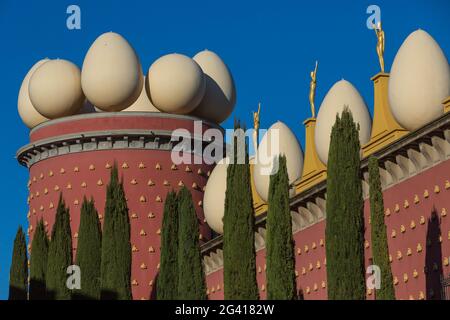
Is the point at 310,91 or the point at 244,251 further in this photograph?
the point at 310,91

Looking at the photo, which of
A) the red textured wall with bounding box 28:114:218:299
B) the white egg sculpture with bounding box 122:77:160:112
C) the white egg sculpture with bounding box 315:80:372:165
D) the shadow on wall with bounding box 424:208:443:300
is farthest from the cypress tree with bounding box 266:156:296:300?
the white egg sculpture with bounding box 122:77:160:112

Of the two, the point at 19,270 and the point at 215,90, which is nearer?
the point at 19,270

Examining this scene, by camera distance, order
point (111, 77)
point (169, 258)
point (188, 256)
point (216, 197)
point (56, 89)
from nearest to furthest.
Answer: point (188, 256), point (169, 258), point (216, 197), point (111, 77), point (56, 89)

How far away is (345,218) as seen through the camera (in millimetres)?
30188

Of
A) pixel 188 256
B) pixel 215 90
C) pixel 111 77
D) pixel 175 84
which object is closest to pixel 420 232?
pixel 188 256

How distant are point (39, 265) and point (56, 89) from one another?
34.7 feet

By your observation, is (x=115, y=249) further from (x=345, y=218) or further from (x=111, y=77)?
(x=111, y=77)

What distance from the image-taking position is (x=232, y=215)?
3366 cm

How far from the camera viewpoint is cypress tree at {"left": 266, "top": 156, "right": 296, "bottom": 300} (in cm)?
3108

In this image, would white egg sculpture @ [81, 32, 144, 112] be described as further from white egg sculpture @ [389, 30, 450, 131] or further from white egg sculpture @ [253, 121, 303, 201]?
white egg sculpture @ [389, 30, 450, 131]

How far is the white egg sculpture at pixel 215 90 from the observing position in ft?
164

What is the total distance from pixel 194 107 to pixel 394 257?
50.5 ft

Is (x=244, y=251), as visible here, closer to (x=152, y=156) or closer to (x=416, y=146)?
(x=416, y=146)
